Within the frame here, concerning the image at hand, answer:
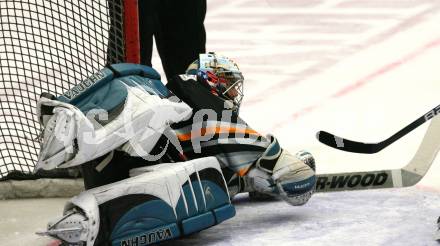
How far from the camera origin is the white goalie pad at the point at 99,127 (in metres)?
2.75

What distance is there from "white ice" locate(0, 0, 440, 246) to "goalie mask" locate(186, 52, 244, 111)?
1.28 ft

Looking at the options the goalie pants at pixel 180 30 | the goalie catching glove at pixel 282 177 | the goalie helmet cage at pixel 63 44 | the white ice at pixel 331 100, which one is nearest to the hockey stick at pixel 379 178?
the white ice at pixel 331 100

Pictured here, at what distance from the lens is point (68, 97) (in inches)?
117

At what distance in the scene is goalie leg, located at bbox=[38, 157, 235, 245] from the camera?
2799 mm

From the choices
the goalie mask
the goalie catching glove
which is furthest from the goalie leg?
the goalie mask

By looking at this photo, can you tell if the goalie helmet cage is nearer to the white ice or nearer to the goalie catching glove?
the white ice

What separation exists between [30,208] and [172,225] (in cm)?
82

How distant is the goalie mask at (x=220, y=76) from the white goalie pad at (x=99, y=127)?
27 centimetres

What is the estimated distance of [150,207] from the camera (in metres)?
2.94

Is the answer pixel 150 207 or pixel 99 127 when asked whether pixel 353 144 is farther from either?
pixel 99 127

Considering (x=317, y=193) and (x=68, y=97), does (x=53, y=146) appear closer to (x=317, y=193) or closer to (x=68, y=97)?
(x=68, y=97)

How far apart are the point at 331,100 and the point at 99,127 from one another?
2201 millimetres

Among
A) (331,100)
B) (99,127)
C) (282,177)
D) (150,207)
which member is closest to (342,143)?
(282,177)

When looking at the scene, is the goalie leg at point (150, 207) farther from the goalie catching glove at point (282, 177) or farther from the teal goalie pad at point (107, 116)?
the goalie catching glove at point (282, 177)
